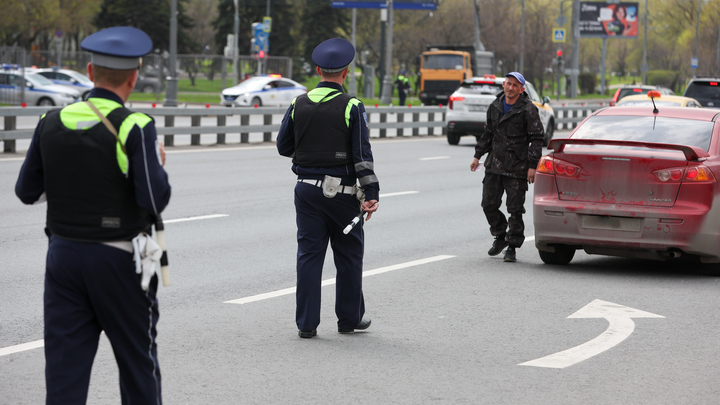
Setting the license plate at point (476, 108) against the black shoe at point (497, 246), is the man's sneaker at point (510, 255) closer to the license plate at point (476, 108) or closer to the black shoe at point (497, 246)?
the black shoe at point (497, 246)

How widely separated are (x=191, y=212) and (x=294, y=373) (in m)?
7.04

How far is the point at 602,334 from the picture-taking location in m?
6.60

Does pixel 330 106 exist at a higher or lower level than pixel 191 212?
higher

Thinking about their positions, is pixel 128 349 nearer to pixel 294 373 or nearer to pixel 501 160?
pixel 294 373

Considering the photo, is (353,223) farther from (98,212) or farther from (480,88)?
(480,88)

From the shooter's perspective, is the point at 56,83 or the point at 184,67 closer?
the point at 56,83

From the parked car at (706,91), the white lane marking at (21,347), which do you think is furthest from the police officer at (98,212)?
the parked car at (706,91)

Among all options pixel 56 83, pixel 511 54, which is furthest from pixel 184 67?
pixel 511 54

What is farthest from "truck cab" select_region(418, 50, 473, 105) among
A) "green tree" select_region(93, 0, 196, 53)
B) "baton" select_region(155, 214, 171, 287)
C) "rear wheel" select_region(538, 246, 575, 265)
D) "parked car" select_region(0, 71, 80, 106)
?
"baton" select_region(155, 214, 171, 287)

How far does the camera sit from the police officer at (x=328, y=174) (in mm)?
6102

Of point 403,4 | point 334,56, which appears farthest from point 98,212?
point 403,4

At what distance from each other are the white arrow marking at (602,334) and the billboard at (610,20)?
82.3 meters

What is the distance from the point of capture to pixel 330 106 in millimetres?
6117

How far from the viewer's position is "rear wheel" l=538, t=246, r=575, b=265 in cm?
928
